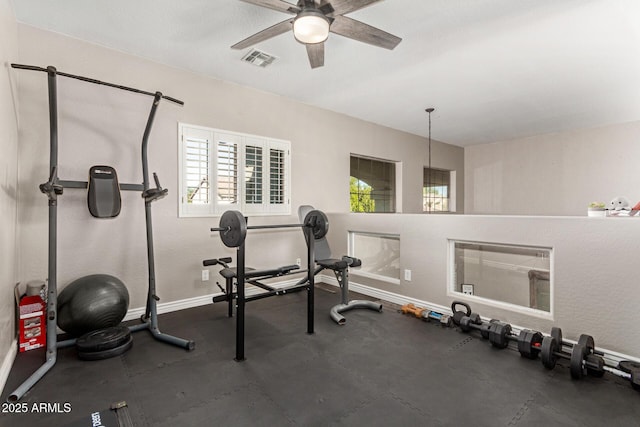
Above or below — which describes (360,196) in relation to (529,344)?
above

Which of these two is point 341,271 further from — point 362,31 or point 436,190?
point 436,190

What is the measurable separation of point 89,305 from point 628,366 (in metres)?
4.16

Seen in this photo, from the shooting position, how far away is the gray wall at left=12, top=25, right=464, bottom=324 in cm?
279

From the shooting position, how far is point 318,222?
10.8 ft

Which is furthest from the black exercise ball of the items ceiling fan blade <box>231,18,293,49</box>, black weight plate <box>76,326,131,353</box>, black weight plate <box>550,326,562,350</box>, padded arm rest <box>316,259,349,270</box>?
black weight plate <box>550,326,562,350</box>

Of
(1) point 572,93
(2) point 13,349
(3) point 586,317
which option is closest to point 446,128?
(1) point 572,93

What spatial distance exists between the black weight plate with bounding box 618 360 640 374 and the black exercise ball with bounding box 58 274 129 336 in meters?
3.98

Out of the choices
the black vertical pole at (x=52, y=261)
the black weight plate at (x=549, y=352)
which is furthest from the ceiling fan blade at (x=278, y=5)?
the black weight plate at (x=549, y=352)

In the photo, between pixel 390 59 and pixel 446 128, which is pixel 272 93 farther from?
pixel 446 128

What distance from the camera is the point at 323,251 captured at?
12.5 feet

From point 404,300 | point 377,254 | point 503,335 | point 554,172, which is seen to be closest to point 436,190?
point 554,172

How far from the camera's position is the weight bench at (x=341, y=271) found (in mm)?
3436

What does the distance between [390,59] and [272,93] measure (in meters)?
1.75

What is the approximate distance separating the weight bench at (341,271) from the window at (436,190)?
3833 mm
